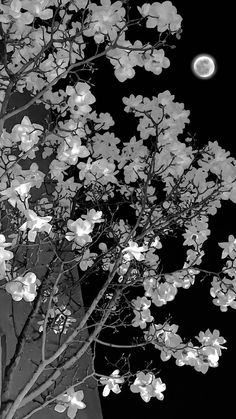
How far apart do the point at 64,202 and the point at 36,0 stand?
0.78 metres

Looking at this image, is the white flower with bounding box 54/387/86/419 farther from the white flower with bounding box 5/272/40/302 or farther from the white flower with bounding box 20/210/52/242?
the white flower with bounding box 20/210/52/242

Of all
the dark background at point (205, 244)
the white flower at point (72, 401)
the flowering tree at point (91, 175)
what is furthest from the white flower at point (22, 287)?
the dark background at point (205, 244)

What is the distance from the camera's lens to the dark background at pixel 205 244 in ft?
8.03

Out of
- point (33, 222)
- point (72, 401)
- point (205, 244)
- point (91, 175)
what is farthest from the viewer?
point (205, 244)

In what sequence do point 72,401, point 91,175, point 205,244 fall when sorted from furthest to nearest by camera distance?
point 205,244
point 91,175
point 72,401

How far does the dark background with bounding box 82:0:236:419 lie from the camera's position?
2.45 meters

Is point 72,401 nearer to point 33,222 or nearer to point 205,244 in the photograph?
point 33,222

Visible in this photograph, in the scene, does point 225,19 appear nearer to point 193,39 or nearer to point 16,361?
point 193,39

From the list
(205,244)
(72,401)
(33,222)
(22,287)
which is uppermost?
(205,244)

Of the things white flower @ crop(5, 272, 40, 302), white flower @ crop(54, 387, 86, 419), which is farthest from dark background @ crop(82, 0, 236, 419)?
white flower @ crop(5, 272, 40, 302)

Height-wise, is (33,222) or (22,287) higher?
(33,222)

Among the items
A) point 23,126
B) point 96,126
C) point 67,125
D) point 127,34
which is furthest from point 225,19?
point 23,126

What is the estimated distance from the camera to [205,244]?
252cm

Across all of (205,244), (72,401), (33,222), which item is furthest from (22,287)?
(205,244)
